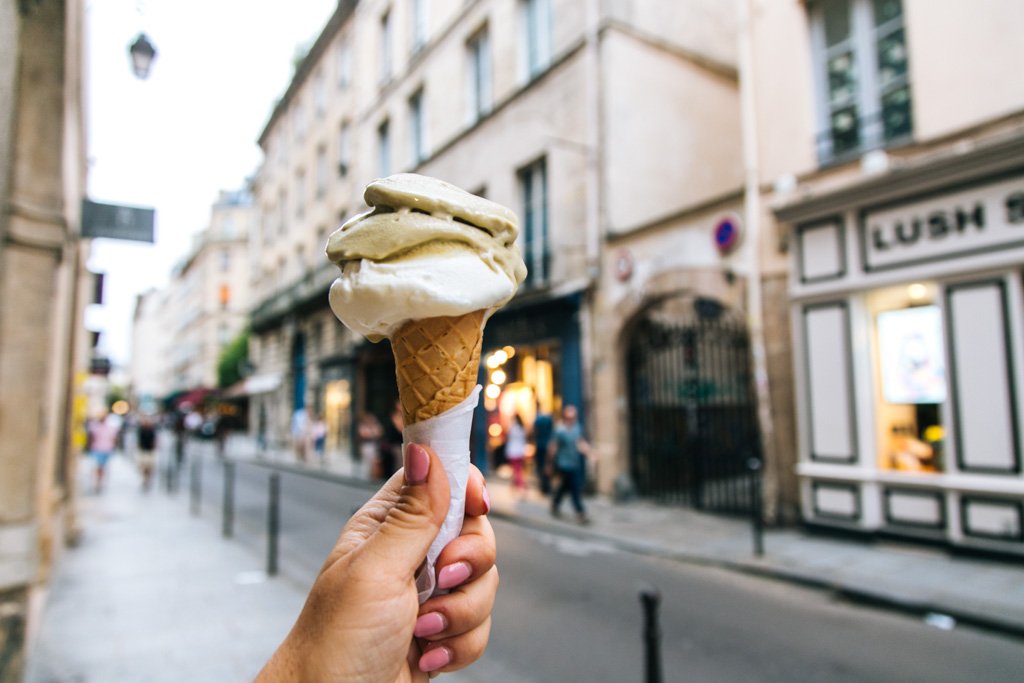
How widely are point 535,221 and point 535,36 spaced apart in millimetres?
4833

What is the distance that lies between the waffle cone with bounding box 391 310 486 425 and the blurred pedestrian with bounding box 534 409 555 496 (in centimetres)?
1076

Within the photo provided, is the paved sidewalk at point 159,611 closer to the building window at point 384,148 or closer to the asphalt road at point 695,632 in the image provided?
the asphalt road at point 695,632

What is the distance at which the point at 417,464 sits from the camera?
1.39m

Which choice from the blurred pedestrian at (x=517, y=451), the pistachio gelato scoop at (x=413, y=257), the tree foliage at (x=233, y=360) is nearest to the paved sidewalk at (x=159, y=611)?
the pistachio gelato scoop at (x=413, y=257)

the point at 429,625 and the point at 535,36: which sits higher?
the point at 535,36

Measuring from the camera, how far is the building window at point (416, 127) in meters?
18.2

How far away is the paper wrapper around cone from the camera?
1.47 metres

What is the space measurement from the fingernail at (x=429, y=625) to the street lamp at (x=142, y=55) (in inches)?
267

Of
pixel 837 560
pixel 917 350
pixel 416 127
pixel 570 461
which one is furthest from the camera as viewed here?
pixel 416 127

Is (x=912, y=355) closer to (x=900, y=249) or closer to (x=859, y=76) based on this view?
(x=900, y=249)

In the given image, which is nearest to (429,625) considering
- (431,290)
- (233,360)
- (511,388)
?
(431,290)

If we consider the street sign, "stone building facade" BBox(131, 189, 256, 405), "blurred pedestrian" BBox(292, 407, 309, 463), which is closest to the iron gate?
the street sign

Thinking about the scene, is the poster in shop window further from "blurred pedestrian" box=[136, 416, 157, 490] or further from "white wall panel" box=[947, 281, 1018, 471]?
"blurred pedestrian" box=[136, 416, 157, 490]

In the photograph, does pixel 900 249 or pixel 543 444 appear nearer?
pixel 900 249
